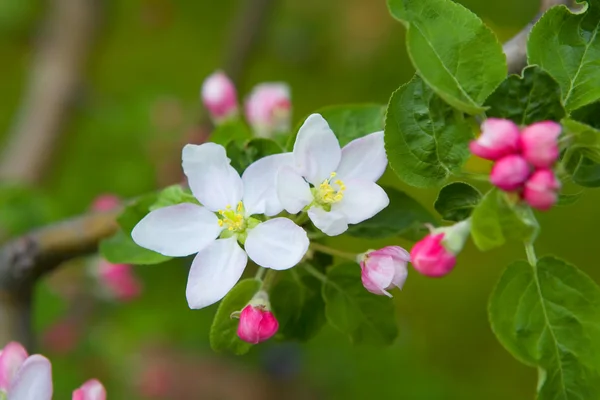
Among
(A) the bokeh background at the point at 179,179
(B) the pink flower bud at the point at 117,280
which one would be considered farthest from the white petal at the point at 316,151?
(A) the bokeh background at the point at 179,179

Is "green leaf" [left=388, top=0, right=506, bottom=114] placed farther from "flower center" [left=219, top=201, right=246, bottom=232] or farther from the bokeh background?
the bokeh background

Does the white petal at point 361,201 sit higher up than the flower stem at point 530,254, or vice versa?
the white petal at point 361,201

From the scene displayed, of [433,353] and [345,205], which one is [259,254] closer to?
[345,205]

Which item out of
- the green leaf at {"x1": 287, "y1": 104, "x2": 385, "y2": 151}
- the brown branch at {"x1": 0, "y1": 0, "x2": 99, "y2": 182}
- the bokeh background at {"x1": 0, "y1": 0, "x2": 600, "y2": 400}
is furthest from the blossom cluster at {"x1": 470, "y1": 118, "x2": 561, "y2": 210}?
the brown branch at {"x1": 0, "y1": 0, "x2": 99, "y2": 182}

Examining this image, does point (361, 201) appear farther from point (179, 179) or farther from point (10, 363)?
point (179, 179)

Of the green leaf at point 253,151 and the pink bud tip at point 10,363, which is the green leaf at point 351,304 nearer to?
the green leaf at point 253,151

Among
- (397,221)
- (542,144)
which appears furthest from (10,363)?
(542,144)
